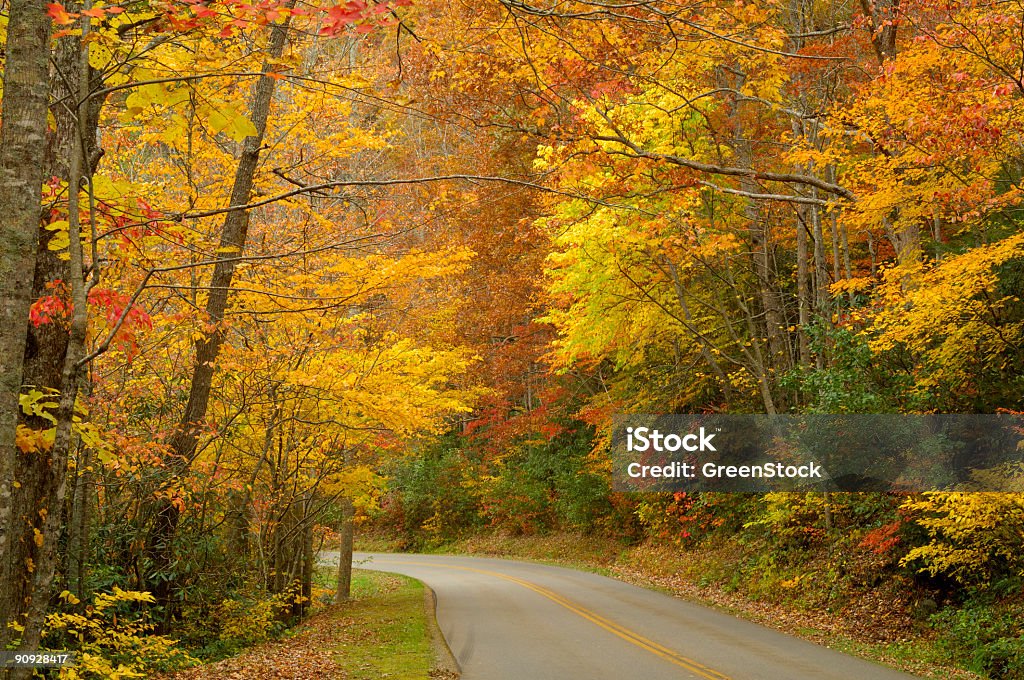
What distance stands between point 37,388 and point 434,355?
11380 mm

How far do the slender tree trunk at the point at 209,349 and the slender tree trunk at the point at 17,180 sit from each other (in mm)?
6849

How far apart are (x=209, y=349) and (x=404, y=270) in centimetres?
350

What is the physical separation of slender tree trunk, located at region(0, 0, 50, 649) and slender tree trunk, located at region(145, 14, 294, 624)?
6.85 meters

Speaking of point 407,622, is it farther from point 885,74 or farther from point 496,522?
point 496,522

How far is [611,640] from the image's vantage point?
1279 centimetres

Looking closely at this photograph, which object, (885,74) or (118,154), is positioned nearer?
(118,154)

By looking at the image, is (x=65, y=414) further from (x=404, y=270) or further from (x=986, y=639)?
(x=986, y=639)

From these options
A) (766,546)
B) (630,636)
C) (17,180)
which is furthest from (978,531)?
(17,180)

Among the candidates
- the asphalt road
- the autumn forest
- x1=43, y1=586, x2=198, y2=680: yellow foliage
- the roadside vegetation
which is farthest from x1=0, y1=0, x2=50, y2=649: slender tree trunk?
the roadside vegetation

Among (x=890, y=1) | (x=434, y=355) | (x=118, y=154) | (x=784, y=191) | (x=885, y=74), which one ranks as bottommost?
(x=434, y=355)

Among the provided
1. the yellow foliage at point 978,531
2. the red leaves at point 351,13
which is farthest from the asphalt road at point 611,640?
the red leaves at point 351,13

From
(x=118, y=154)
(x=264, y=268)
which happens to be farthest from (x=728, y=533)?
(x=118, y=154)

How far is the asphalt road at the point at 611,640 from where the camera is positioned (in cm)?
1045

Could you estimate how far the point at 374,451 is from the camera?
1652 centimetres
